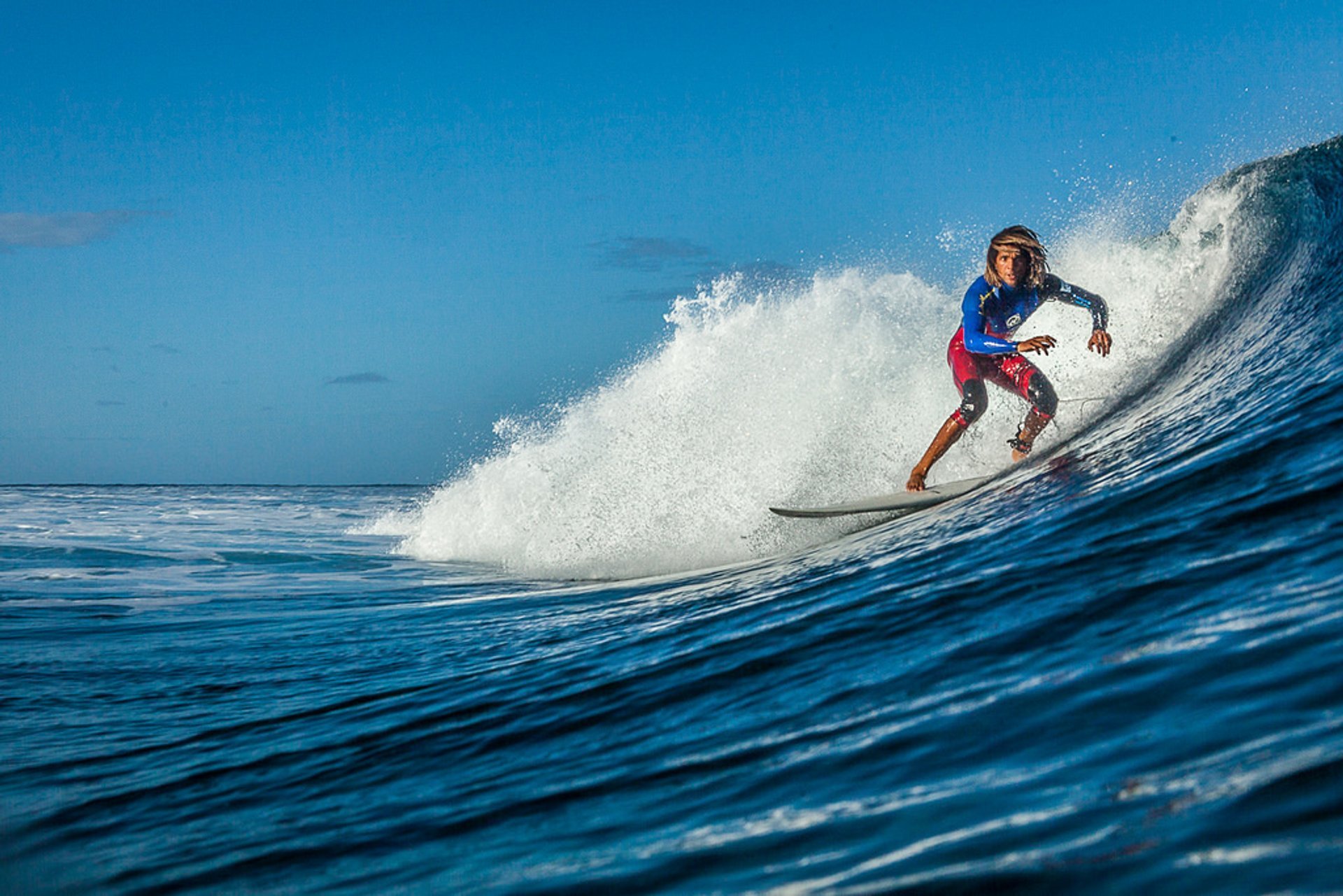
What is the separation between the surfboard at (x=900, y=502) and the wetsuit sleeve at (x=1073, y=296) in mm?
1389

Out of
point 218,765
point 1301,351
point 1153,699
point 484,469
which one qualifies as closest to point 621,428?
point 484,469

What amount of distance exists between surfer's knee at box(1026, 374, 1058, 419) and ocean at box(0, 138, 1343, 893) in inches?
15.1

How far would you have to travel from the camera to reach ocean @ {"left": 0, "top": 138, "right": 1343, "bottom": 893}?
200 centimetres

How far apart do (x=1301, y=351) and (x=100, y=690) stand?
273 inches

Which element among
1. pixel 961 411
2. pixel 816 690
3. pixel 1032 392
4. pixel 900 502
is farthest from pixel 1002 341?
pixel 816 690

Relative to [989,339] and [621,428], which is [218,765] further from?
[621,428]

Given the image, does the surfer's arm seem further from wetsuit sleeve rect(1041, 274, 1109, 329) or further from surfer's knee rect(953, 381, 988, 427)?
surfer's knee rect(953, 381, 988, 427)

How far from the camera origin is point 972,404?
7.79 metres

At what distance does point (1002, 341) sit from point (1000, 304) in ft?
1.07

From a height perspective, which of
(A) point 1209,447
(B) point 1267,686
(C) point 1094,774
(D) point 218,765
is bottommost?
(D) point 218,765

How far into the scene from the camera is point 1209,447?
5262 millimetres

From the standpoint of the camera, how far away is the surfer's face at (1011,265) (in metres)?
7.32

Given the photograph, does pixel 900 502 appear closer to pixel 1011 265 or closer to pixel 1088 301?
pixel 1011 265

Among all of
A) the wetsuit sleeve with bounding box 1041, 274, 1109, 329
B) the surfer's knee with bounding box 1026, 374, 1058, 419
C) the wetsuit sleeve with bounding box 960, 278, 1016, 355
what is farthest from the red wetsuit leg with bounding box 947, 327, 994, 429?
the wetsuit sleeve with bounding box 1041, 274, 1109, 329
